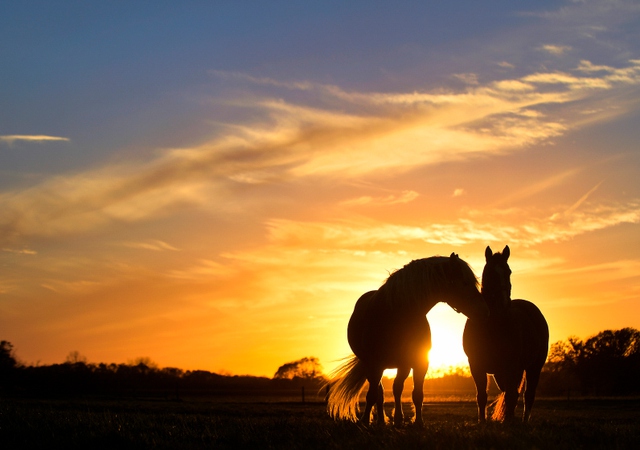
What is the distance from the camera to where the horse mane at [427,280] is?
9242 millimetres

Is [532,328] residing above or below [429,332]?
above

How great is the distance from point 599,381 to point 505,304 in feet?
163

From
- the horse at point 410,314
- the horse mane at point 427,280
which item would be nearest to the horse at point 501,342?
the horse at point 410,314

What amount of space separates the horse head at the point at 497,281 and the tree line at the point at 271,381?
1517 inches

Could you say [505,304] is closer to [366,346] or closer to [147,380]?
[366,346]

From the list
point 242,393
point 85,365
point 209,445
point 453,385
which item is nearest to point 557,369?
point 453,385

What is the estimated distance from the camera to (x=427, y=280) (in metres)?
9.27

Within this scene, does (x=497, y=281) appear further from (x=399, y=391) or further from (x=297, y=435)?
(x=297, y=435)

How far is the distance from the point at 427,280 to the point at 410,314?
566mm

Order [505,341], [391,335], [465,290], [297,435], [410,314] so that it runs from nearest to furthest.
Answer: [297,435], [465,290], [410,314], [391,335], [505,341]

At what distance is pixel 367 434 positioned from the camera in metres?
7.68

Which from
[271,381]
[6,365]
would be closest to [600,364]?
[271,381]

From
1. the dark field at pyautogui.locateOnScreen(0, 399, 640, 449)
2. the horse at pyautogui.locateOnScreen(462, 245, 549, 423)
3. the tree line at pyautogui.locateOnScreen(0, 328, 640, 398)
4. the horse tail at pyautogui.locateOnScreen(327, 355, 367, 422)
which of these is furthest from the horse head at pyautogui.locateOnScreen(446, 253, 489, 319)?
the tree line at pyautogui.locateOnScreen(0, 328, 640, 398)

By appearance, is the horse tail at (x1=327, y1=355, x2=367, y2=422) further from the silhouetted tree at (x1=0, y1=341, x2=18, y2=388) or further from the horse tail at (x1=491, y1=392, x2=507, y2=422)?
the silhouetted tree at (x1=0, y1=341, x2=18, y2=388)
